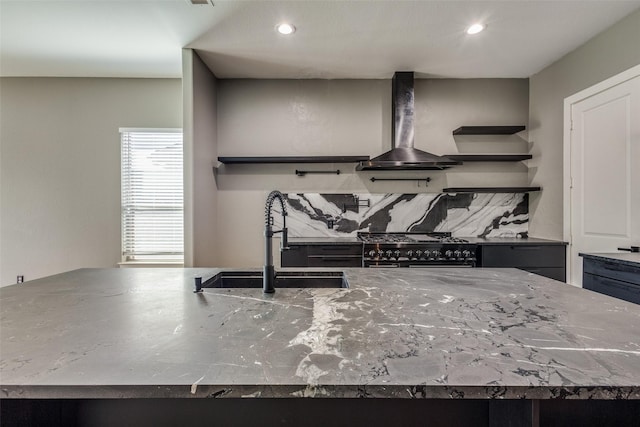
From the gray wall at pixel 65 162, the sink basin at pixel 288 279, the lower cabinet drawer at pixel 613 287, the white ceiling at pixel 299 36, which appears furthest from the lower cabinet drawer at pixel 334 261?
the gray wall at pixel 65 162

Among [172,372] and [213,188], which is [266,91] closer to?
[213,188]

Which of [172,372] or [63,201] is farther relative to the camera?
[63,201]

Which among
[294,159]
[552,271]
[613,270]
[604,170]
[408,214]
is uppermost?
[294,159]

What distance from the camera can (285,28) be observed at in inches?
101

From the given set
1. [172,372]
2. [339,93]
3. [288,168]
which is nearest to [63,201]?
[288,168]

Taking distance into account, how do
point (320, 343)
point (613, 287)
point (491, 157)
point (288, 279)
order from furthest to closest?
point (491, 157), point (613, 287), point (288, 279), point (320, 343)

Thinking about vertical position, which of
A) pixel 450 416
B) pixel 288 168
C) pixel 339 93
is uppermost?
pixel 339 93

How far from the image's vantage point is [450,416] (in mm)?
886

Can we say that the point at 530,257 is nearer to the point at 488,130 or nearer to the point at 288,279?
the point at 488,130

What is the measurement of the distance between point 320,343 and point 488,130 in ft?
11.9

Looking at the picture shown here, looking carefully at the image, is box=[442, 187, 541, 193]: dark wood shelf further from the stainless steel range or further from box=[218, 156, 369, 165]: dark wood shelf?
box=[218, 156, 369, 165]: dark wood shelf

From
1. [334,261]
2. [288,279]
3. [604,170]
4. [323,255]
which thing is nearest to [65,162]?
[323,255]

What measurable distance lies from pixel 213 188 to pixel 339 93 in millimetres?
1954

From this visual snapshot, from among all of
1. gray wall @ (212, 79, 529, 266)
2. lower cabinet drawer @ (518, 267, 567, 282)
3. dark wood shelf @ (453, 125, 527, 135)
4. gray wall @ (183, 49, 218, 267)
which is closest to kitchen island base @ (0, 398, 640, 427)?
gray wall @ (183, 49, 218, 267)
